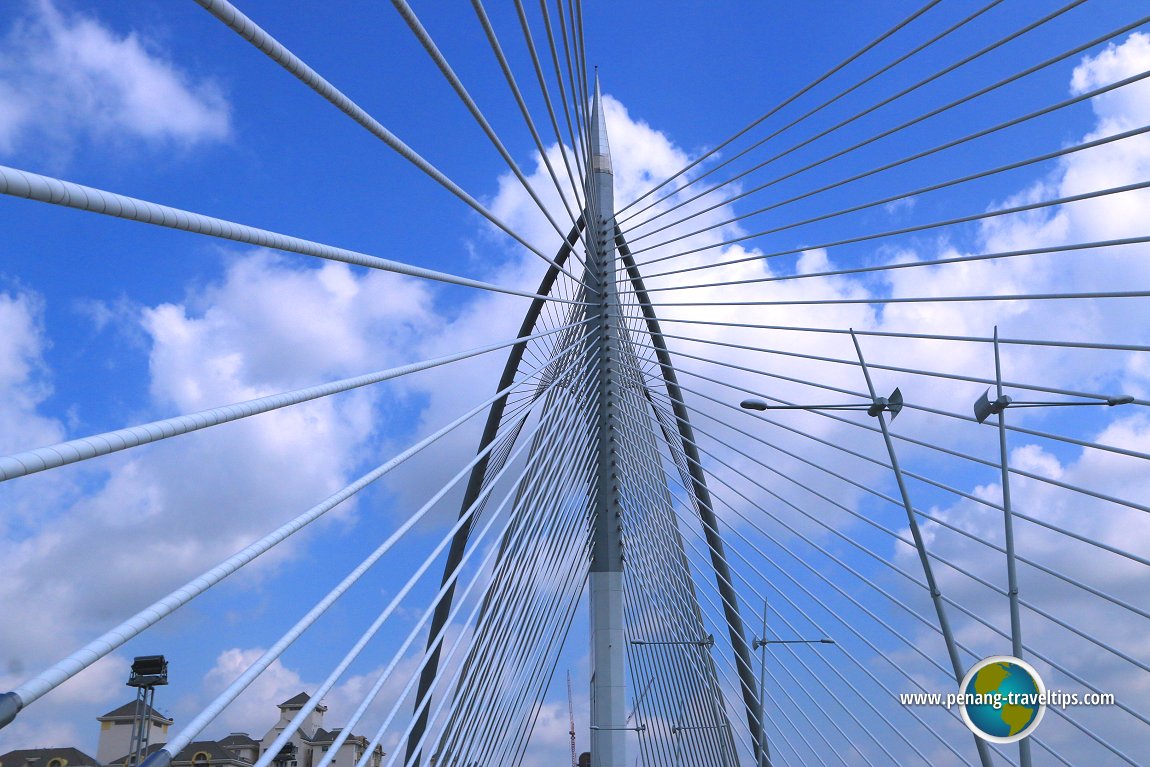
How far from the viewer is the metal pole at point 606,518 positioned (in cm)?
2048

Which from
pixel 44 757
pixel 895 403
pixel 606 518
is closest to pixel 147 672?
pixel 606 518

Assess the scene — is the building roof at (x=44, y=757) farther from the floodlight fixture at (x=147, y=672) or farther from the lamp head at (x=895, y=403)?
the lamp head at (x=895, y=403)

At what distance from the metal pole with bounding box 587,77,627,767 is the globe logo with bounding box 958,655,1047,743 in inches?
390

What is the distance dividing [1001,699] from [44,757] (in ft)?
208

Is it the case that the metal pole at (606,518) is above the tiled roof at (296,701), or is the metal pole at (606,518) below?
above

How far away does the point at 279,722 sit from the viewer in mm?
64938

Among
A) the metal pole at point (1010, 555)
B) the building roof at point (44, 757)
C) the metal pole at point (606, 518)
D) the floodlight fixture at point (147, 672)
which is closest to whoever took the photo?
the metal pole at point (1010, 555)

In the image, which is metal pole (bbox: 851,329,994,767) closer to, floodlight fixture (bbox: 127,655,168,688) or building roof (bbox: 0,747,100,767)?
floodlight fixture (bbox: 127,655,168,688)

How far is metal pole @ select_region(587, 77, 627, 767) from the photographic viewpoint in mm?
20484

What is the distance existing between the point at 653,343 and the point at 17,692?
18477mm

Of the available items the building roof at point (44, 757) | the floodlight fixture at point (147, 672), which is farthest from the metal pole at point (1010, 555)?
the building roof at point (44, 757)

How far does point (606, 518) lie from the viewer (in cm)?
2111

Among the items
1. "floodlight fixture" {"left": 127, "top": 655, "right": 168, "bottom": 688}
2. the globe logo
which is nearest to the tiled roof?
"floodlight fixture" {"left": 127, "top": 655, "right": 168, "bottom": 688}

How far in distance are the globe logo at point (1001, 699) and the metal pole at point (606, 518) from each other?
32.5ft
